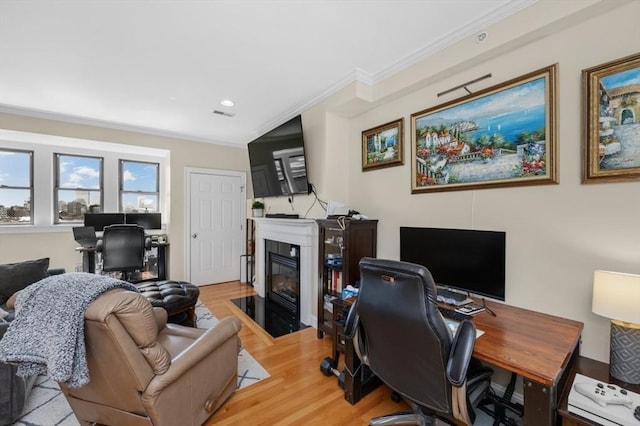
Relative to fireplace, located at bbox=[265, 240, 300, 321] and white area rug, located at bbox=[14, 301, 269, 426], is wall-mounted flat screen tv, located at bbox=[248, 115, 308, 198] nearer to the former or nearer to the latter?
fireplace, located at bbox=[265, 240, 300, 321]

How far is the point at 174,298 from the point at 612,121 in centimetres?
348

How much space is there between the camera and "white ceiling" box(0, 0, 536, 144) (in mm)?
1846

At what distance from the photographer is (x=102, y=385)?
1.38 m

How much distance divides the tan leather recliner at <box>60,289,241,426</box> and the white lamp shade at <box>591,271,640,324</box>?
6.89 feet

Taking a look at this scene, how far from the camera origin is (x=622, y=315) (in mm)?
1292

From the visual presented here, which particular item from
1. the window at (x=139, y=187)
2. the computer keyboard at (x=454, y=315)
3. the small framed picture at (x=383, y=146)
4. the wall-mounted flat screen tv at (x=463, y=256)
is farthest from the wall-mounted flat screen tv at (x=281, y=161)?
the window at (x=139, y=187)

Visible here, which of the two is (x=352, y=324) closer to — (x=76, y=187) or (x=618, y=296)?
(x=618, y=296)

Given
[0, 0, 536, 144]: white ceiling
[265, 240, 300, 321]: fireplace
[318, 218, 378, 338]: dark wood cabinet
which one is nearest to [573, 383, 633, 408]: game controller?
[318, 218, 378, 338]: dark wood cabinet

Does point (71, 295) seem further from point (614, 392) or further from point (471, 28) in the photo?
point (471, 28)

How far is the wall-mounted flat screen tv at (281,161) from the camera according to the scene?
330 cm

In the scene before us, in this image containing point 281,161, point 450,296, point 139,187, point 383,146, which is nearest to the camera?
point 450,296

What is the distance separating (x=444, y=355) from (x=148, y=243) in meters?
4.06

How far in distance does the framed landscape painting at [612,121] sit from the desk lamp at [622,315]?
579 millimetres

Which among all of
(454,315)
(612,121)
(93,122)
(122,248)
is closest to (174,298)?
(122,248)
